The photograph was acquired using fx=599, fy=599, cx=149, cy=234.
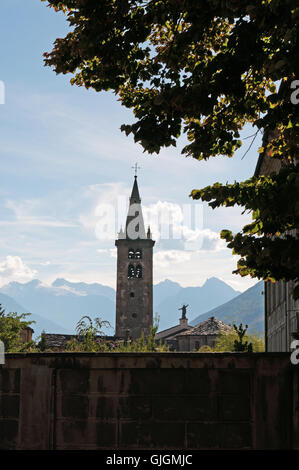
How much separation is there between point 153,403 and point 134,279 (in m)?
62.7

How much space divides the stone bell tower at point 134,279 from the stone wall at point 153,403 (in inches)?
2316

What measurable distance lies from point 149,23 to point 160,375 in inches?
159

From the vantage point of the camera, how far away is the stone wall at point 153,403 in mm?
6941

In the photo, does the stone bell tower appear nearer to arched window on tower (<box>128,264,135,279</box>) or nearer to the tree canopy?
arched window on tower (<box>128,264,135,279</box>)

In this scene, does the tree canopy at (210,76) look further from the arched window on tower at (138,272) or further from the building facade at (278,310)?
the arched window on tower at (138,272)

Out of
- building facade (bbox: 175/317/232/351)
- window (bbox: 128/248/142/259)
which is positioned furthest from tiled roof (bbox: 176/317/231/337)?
window (bbox: 128/248/142/259)

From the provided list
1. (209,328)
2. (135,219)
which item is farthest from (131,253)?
(209,328)

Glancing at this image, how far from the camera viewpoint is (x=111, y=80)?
7.13 m

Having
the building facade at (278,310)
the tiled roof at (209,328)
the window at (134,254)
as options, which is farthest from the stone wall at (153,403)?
the window at (134,254)

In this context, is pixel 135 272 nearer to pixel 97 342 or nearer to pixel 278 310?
pixel 278 310
